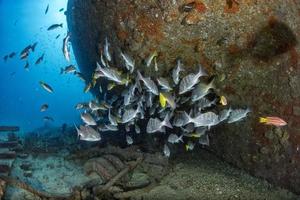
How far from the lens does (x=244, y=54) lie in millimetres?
7047

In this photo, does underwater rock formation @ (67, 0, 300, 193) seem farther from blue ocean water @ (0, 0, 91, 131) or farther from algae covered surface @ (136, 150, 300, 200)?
blue ocean water @ (0, 0, 91, 131)

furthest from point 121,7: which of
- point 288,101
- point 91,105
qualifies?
point 288,101

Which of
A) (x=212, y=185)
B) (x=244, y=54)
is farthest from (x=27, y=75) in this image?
(x=244, y=54)

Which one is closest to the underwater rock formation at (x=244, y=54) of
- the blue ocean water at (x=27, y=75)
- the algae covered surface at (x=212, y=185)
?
the algae covered surface at (x=212, y=185)

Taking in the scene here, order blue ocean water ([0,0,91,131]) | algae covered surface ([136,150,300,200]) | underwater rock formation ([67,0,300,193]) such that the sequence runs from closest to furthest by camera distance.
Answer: underwater rock formation ([67,0,300,193])
algae covered surface ([136,150,300,200])
blue ocean water ([0,0,91,131])

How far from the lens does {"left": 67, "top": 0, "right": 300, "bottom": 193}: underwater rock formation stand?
6.79 m

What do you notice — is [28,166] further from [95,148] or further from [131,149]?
[131,149]

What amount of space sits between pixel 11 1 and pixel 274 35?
104ft

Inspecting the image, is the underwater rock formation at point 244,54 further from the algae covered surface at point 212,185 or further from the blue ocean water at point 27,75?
the blue ocean water at point 27,75

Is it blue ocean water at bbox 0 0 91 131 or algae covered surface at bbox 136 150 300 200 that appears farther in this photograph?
blue ocean water at bbox 0 0 91 131

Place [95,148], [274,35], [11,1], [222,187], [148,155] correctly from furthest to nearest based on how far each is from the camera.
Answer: [11,1] < [95,148] < [148,155] < [222,187] < [274,35]

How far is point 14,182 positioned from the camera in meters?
7.02

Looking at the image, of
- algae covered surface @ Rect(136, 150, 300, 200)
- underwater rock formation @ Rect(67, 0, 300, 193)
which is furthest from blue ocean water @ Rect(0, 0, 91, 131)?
underwater rock formation @ Rect(67, 0, 300, 193)

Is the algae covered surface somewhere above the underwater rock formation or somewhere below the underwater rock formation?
below
